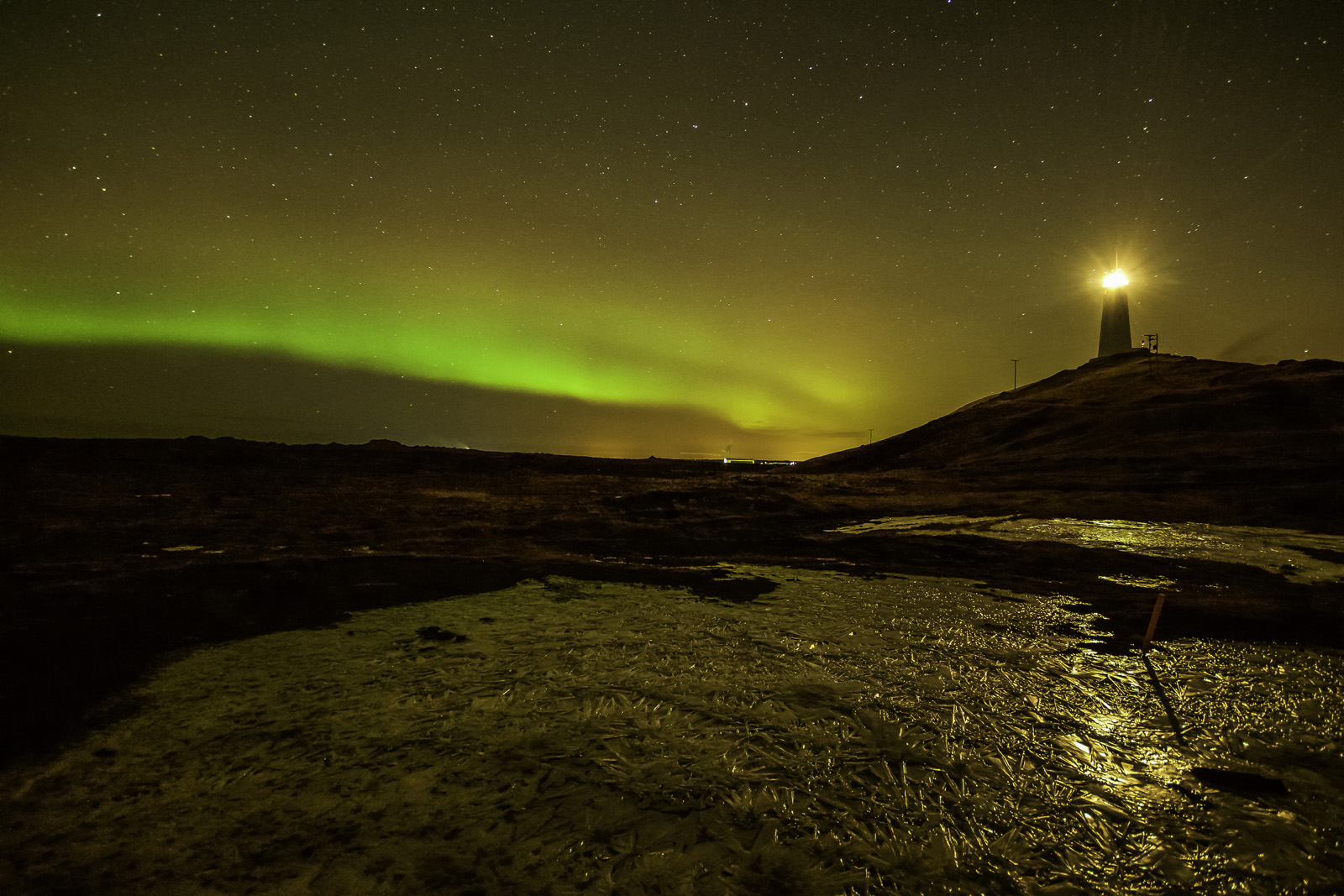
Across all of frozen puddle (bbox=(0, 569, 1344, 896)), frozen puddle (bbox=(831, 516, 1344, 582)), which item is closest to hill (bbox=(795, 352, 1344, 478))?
frozen puddle (bbox=(831, 516, 1344, 582))

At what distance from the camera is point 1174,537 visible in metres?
9.84

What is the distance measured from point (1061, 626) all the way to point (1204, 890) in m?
3.21

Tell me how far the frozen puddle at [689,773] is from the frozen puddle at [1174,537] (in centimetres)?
505

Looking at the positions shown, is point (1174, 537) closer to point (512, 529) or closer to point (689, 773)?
point (689, 773)

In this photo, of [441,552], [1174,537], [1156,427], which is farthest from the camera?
[1156,427]

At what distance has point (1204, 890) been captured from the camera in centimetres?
186

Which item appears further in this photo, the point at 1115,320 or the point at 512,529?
the point at 1115,320

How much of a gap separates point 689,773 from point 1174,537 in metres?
11.2

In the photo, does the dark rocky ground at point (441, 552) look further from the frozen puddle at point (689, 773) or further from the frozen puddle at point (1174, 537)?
the frozen puddle at point (689, 773)

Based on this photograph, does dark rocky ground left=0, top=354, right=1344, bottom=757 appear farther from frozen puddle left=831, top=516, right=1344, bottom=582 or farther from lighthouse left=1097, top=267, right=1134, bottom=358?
lighthouse left=1097, top=267, right=1134, bottom=358

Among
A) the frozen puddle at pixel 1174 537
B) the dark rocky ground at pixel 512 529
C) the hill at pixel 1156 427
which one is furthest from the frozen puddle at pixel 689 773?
the hill at pixel 1156 427

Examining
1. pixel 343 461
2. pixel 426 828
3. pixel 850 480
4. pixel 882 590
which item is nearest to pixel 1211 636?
pixel 882 590

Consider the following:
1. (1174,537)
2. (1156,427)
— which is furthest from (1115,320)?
(1174,537)

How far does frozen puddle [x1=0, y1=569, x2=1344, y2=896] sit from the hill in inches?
984
